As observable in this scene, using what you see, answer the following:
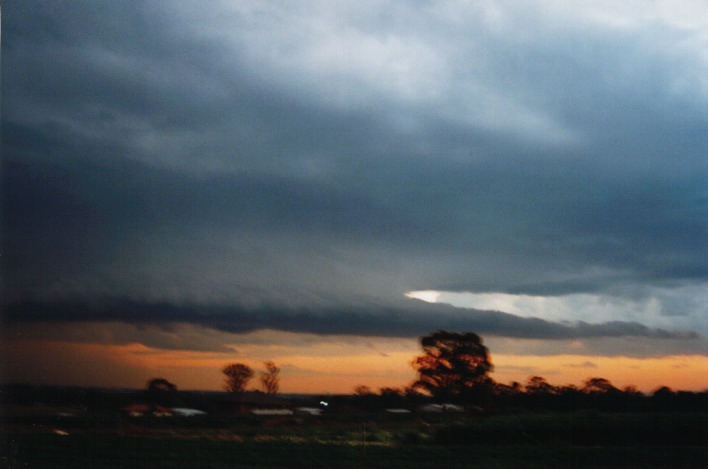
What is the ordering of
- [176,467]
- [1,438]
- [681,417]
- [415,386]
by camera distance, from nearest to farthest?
[1,438] < [176,467] < [681,417] < [415,386]

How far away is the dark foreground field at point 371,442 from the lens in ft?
35.0

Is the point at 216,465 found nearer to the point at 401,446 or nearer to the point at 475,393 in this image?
the point at 401,446

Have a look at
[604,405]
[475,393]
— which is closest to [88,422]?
[475,393]

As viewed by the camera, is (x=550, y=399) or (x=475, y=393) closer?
(x=550, y=399)

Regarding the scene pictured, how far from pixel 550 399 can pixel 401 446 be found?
4.43 meters

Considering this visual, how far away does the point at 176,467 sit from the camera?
987 centimetres

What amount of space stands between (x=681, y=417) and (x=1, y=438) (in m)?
12.0

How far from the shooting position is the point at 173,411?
1416 centimetres

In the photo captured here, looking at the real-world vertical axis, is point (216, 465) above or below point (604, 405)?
below

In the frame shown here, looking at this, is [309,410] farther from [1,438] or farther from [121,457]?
[1,438]

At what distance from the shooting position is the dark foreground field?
35.0 ft

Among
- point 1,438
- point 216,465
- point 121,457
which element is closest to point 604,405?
point 216,465

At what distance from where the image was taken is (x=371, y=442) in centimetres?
1235

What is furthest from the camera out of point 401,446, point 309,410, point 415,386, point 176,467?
point 415,386
